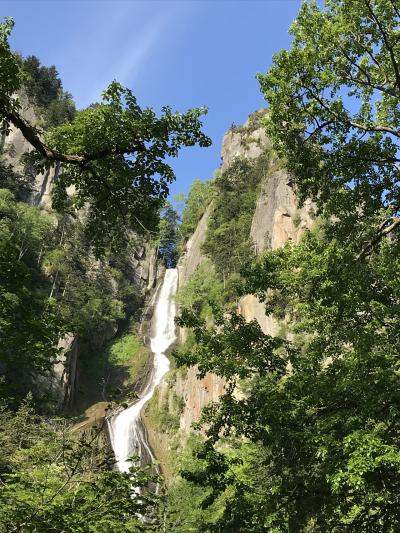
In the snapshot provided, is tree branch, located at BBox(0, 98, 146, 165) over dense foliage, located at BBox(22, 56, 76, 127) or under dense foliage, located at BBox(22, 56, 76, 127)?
under

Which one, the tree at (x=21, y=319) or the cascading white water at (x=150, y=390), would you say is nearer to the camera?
the tree at (x=21, y=319)

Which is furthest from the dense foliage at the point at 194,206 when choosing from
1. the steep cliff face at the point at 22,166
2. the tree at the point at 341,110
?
the tree at the point at 341,110

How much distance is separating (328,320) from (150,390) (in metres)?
41.5

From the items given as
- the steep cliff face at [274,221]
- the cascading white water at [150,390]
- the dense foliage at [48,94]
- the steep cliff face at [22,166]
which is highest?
the dense foliage at [48,94]

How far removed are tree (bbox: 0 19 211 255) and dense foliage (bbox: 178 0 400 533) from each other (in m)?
4.07

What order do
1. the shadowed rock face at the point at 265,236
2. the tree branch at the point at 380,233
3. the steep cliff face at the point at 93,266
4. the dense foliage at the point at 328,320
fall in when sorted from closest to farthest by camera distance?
1. the dense foliage at the point at 328,320
2. the tree branch at the point at 380,233
3. the shadowed rock face at the point at 265,236
4. the steep cliff face at the point at 93,266

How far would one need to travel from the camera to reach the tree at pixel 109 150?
16.6 ft

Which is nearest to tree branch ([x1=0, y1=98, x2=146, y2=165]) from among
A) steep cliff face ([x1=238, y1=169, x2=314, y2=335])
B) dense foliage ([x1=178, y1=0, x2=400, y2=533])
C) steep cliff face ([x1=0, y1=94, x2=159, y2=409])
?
dense foliage ([x1=178, y1=0, x2=400, y2=533])

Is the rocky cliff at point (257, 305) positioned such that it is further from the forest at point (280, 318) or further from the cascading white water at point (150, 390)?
the forest at point (280, 318)

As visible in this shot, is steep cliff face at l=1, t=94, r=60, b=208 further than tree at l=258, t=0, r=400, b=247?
Yes

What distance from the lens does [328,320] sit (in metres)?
9.55

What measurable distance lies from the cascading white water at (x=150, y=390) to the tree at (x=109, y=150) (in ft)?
47.3

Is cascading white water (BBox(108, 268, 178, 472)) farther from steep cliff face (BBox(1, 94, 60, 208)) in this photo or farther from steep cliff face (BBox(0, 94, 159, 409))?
steep cliff face (BBox(1, 94, 60, 208))

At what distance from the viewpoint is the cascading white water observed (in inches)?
1482
